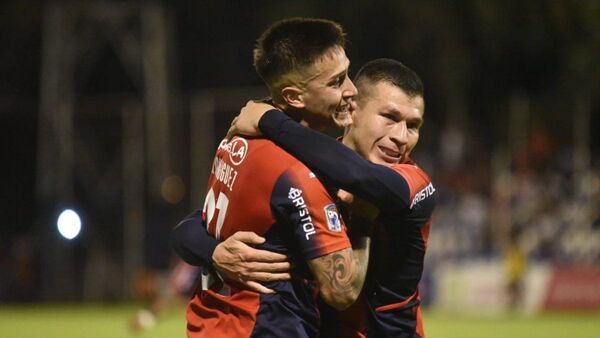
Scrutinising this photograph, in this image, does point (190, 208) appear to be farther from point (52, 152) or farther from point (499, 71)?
point (499, 71)

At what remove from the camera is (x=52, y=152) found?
23.3 meters

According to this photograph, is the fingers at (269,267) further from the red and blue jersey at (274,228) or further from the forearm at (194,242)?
the forearm at (194,242)

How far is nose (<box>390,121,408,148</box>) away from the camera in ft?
15.7

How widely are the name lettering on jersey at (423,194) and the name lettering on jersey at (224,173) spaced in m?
0.73

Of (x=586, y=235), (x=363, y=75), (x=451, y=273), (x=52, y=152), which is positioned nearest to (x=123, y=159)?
(x=52, y=152)

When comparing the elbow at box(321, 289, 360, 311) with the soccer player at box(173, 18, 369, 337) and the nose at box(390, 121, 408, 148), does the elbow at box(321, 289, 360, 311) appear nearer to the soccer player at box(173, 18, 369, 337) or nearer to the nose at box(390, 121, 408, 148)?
the soccer player at box(173, 18, 369, 337)

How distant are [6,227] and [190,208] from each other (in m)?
4.70

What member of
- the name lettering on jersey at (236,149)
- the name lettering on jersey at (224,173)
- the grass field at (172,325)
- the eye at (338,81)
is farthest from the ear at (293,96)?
the grass field at (172,325)

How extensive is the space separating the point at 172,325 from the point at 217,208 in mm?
13038

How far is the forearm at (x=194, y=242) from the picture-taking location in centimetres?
455

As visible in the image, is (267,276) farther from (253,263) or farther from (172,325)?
(172,325)

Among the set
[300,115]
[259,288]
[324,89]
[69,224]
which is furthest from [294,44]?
[69,224]

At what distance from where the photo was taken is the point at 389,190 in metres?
4.40

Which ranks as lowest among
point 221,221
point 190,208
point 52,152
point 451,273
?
point 221,221
